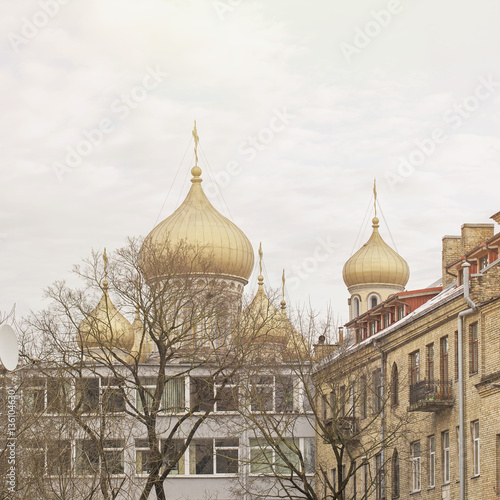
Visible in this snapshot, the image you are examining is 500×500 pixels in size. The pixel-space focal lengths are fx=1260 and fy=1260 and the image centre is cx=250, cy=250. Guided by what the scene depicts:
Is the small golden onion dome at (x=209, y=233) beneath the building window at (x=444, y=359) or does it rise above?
above

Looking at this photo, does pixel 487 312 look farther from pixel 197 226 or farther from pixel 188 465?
pixel 197 226

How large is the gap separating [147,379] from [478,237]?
21432 mm

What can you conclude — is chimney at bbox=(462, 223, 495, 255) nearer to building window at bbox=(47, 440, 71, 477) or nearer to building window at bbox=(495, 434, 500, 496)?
building window at bbox=(495, 434, 500, 496)

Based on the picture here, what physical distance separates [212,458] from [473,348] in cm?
2416

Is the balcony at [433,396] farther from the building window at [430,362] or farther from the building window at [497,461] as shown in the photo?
the building window at [497,461]

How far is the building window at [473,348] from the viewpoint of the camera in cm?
3775

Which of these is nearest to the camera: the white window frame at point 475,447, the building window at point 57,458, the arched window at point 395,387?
the building window at point 57,458

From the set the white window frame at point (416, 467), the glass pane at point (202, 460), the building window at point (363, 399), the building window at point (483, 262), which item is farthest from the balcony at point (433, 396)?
the glass pane at point (202, 460)

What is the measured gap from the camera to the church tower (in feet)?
256

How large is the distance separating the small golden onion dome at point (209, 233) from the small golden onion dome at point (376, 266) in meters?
9.11

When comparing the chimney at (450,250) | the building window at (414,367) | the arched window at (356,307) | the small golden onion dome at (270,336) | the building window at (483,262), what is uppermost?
the arched window at (356,307)

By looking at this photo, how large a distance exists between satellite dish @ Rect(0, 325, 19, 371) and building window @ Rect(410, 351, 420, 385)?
872 inches

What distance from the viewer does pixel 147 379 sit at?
5962 centimetres

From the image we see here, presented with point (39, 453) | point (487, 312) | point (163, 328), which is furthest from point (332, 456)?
point (39, 453)
